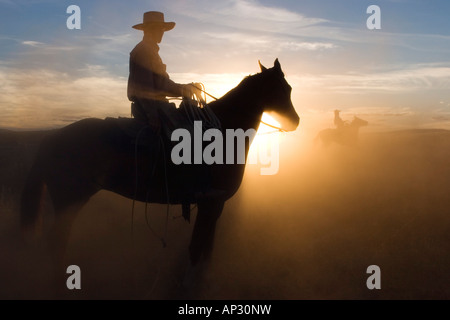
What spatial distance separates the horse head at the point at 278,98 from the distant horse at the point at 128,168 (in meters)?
0.01

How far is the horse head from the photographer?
17.0ft

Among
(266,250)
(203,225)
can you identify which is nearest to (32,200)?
(203,225)

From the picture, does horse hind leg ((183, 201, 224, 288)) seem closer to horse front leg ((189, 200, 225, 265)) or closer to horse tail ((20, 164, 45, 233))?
horse front leg ((189, 200, 225, 265))

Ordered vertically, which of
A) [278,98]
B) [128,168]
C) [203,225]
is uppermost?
[278,98]

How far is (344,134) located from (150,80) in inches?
973

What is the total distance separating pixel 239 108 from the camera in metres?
5.21

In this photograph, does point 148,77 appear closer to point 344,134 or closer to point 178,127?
point 178,127

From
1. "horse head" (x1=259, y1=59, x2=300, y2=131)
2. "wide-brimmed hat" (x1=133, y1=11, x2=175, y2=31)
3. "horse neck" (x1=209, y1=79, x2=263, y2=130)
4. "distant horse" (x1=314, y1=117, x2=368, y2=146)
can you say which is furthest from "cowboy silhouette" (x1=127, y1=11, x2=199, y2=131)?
"distant horse" (x1=314, y1=117, x2=368, y2=146)

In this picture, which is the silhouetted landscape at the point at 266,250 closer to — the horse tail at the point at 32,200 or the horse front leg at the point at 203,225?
the horse front leg at the point at 203,225

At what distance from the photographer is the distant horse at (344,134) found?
27308 millimetres

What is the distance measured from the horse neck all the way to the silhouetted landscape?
5.21ft

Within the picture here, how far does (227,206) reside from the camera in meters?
9.09

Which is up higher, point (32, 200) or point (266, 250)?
point (32, 200)
